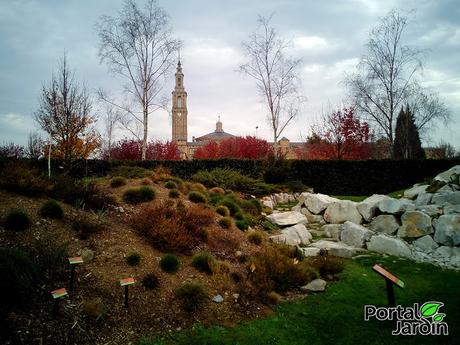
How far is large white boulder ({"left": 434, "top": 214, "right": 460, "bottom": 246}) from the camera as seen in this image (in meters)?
7.64

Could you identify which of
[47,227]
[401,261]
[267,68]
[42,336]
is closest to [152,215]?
[47,227]

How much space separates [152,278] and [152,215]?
2024mm

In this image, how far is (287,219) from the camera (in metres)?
10.2

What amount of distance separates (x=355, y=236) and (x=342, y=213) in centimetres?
190

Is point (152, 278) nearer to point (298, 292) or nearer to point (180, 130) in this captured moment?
point (298, 292)

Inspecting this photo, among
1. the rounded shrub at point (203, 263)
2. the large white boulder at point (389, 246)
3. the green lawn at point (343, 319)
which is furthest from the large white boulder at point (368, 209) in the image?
the rounded shrub at point (203, 263)

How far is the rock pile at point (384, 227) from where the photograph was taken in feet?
25.0

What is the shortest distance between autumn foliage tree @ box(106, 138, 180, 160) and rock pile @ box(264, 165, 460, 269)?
711 inches

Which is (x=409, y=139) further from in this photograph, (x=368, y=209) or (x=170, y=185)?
(x=170, y=185)

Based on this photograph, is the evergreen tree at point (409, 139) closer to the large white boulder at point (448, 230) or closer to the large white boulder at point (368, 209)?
the large white boulder at point (368, 209)

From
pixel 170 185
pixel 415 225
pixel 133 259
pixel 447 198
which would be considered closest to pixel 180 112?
pixel 170 185

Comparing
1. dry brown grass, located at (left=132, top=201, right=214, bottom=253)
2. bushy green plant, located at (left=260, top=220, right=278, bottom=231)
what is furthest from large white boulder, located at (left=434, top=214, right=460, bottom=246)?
dry brown grass, located at (left=132, top=201, right=214, bottom=253)

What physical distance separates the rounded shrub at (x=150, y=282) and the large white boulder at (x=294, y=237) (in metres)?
4.07

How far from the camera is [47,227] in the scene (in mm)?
5699
